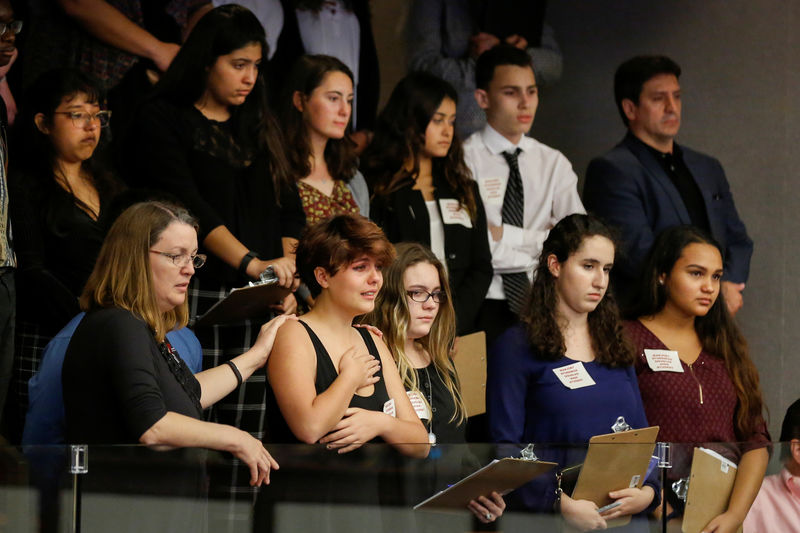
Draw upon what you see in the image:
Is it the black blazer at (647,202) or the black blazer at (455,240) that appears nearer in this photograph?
the black blazer at (455,240)

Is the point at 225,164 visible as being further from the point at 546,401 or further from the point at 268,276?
the point at 546,401

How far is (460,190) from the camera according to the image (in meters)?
4.50

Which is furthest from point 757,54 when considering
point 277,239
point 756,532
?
point 756,532

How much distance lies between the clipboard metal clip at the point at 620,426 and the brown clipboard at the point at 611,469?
1.89 feet

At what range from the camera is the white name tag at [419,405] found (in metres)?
3.42

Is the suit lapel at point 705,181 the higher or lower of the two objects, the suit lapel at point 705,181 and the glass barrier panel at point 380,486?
the higher

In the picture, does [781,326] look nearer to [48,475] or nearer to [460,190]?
[460,190]

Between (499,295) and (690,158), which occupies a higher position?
(690,158)

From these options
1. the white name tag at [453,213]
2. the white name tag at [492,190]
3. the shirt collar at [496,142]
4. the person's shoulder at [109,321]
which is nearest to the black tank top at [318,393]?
the person's shoulder at [109,321]

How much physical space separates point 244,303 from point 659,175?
2.21 meters

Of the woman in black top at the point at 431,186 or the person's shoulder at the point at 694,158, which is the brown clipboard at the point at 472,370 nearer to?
the woman in black top at the point at 431,186

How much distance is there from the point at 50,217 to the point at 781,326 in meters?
3.58

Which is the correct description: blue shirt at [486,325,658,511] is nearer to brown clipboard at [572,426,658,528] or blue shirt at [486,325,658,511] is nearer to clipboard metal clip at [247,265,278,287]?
brown clipboard at [572,426,658,528]

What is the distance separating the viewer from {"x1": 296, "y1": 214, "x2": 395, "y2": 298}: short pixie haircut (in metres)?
3.15
